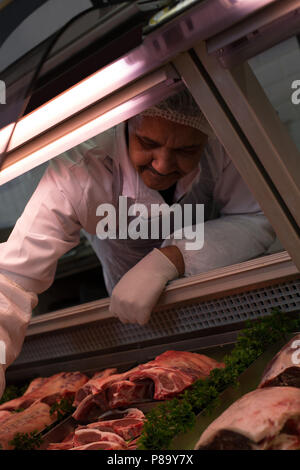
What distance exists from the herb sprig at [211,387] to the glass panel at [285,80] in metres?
0.74

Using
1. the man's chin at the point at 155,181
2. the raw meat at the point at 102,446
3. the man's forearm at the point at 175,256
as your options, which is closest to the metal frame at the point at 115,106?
the man's chin at the point at 155,181

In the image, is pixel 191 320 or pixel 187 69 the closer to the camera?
pixel 187 69

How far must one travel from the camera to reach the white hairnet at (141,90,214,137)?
161 cm

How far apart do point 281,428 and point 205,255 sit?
1.13 meters

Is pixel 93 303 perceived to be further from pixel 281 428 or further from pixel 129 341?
pixel 281 428

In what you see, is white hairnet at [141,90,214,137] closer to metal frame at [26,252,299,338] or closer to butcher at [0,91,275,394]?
butcher at [0,91,275,394]

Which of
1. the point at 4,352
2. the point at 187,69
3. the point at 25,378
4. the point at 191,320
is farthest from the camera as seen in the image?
the point at 25,378

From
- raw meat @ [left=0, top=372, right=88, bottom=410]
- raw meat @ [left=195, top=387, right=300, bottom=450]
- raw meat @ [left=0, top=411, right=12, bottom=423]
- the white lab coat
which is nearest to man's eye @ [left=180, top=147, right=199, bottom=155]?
the white lab coat

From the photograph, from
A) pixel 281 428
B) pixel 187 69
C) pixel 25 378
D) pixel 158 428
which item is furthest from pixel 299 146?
pixel 25 378

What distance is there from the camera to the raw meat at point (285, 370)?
56.2 inches

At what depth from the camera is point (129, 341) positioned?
7.76ft

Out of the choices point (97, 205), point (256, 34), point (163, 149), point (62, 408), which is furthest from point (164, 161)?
point (62, 408)

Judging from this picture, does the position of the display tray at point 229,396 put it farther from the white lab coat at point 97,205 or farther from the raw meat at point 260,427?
the white lab coat at point 97,205

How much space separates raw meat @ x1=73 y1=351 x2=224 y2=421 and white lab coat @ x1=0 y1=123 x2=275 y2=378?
0.37 meters
